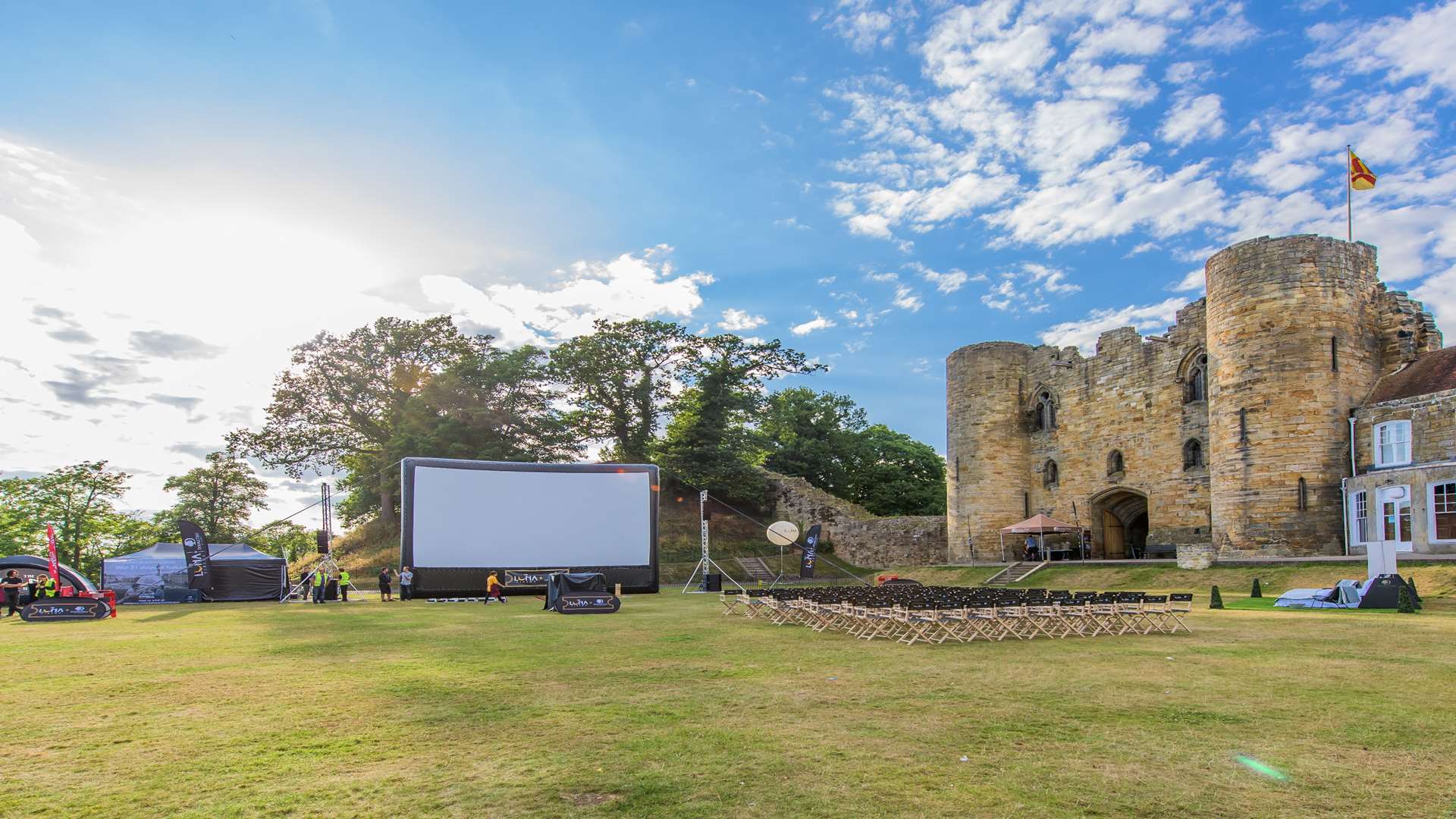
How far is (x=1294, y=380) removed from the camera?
1988cm

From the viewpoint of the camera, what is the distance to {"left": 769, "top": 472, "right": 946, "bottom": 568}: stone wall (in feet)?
104

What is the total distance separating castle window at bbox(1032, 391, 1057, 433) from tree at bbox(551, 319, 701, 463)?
1500 centimetres

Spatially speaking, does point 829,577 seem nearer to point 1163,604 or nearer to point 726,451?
point 726,451

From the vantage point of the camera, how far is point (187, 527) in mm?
22328

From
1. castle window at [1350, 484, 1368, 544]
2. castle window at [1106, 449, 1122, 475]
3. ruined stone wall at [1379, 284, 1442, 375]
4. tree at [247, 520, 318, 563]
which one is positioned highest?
ruined stone wall at [1379, 284, 1442, 375]

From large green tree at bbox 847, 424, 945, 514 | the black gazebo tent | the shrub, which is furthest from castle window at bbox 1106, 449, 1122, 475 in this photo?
the black gazebo tent

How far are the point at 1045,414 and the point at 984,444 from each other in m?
2.41

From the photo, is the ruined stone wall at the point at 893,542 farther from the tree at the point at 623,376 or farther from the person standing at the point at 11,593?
the person standing at the point at 11,593

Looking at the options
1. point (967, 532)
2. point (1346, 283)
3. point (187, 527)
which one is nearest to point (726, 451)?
point (967, 532)

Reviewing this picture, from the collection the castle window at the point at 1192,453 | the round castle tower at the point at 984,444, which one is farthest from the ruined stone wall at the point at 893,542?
the castle window at the point at 1192,453

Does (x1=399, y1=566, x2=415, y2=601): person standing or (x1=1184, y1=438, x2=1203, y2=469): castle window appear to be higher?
(x1=1184, y1=438, x2=1203, y2=469): castle window

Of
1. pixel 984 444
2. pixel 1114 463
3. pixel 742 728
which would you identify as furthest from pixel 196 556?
pixel 1114 463

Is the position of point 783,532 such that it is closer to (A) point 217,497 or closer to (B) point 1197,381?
(B) point 1197,381

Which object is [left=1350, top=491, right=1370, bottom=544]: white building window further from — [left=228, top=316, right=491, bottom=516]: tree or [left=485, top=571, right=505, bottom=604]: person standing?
[left=228, top=316, right=491, bottom=516]: tree
